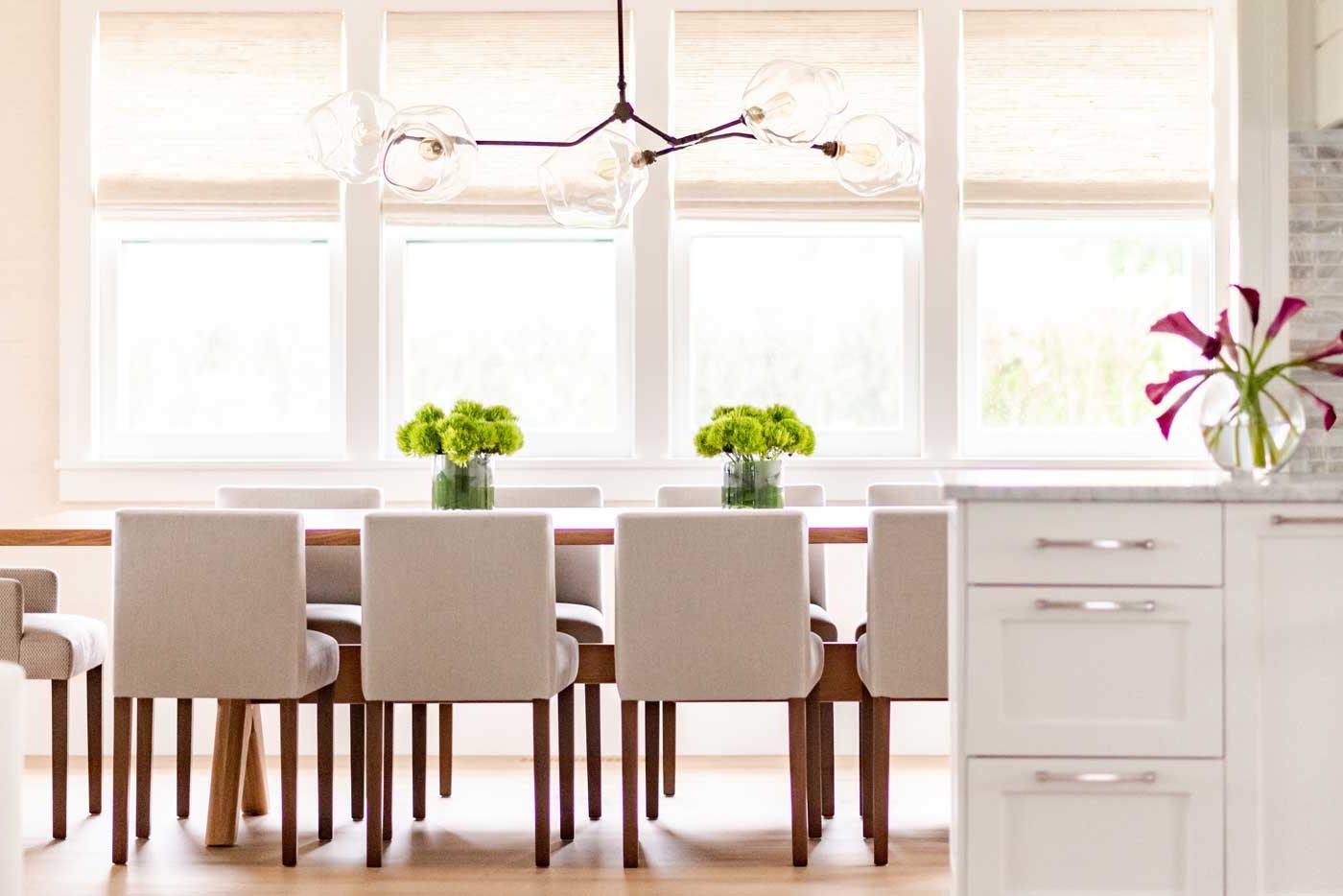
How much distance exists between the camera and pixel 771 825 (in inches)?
134

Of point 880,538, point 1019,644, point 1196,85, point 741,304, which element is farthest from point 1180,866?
point 1196,85

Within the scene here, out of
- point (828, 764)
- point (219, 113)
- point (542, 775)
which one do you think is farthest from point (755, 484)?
point (219, 113)

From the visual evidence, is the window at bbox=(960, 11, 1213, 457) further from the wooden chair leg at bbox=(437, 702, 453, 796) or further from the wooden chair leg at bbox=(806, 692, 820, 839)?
the wooden chair leg at bbox=(437, 702, 453, 796)

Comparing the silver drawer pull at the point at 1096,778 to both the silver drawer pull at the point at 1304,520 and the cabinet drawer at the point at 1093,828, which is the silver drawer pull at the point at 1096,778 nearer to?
the cabinet drawer at the point at 1093,828

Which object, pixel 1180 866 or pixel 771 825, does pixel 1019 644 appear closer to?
pixel 1180 866

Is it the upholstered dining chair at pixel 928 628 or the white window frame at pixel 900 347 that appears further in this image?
the white window frame at pixel 900 347

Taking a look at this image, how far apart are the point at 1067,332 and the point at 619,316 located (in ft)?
5.11

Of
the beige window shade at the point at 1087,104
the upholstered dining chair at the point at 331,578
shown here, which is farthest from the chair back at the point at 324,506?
the beige window shade at the point at 1087,104

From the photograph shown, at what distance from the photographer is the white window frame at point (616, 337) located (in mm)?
4402

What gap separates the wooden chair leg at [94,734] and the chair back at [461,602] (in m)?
0.92

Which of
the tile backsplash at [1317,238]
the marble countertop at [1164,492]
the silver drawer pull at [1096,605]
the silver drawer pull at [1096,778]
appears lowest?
the silver drawer pull at [1096,778]

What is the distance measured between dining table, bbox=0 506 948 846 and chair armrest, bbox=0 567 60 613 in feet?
0.55

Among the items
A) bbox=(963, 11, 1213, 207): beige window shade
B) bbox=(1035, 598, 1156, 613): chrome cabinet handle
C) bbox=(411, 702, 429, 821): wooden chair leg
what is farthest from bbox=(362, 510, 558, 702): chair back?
bbox=(963, 11, 1213, 207): beige window shade

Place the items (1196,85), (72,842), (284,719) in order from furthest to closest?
(1196,85)
(72,842)
(284,719)
